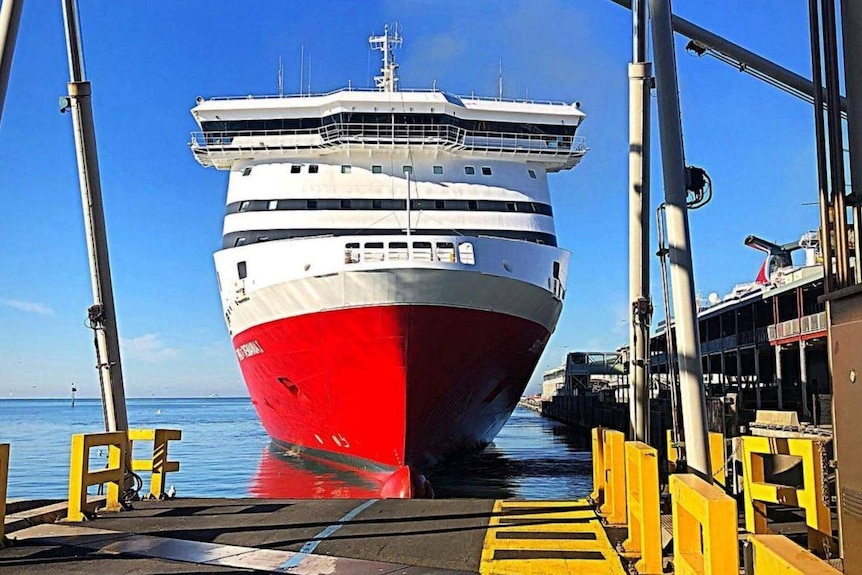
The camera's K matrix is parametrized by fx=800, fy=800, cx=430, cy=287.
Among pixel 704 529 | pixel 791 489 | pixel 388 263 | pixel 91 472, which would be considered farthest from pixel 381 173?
pixel 704 529

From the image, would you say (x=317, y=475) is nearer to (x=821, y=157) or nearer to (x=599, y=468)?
(x=599, y=468)

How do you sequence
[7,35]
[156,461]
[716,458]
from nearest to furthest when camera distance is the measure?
1. [7,35]
2. [716,458]
3. [156,461]

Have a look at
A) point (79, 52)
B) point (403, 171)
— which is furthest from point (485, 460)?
point (79, 52)

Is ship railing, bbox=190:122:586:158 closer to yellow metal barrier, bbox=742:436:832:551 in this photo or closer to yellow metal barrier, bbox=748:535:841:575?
yellow metal barrier, bbox=742:436:832:551

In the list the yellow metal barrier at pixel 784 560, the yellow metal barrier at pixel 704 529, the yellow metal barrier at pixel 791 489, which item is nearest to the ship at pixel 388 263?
the yellow metal barrier at pixel 791 489

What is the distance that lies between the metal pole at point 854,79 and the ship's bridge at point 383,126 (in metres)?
17.7

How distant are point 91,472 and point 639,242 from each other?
6.10m

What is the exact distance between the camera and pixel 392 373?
51.0ft

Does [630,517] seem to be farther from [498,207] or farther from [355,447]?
[498,207]

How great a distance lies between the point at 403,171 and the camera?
835 inches

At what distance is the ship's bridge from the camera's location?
2125cm

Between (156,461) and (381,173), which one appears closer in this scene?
(156,461)

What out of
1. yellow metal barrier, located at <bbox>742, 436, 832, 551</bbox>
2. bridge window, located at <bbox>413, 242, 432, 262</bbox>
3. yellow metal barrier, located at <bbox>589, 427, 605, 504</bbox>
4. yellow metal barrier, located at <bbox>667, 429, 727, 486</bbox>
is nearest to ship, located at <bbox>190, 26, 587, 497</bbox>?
bridge window, located at <bbox>413, 242, 432, 262</bbox>

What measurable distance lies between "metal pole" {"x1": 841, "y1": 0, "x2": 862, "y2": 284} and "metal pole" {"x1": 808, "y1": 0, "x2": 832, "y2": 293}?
4.9 inches
